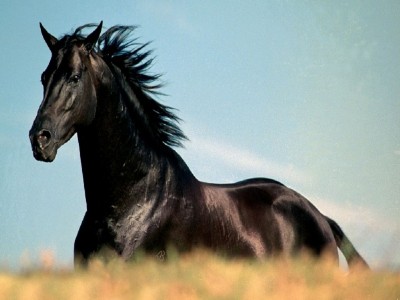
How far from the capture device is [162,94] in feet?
19.7

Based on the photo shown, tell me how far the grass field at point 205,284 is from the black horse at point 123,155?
2682 millimetres

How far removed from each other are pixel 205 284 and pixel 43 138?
331 cm

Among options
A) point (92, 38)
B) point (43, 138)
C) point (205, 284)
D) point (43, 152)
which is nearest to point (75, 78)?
point (92, 38)

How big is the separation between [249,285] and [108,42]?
443 centimetres

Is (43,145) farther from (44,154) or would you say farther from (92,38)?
(92,38)

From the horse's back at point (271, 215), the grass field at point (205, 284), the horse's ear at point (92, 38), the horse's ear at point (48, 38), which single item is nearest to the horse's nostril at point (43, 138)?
the horse's ear at point (92, 38)

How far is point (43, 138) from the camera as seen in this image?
15.9ft

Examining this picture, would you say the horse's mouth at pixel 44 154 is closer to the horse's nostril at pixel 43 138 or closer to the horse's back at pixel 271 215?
the horse's nostril at pixel 43 138

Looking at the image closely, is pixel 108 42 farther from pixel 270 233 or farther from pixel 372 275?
pixel 372 275

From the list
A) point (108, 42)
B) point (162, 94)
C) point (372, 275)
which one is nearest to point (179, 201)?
point (162, 94)

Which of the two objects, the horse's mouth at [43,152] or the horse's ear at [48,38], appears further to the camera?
the horse's ear at [48,38]

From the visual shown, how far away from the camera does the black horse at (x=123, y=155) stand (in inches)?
198

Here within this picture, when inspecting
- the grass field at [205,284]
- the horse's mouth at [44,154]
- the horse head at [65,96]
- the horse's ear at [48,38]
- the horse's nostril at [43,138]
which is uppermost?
the horse's ear at [48,38]

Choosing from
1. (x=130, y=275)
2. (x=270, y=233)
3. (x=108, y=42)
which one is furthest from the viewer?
(x=270, y=233)
